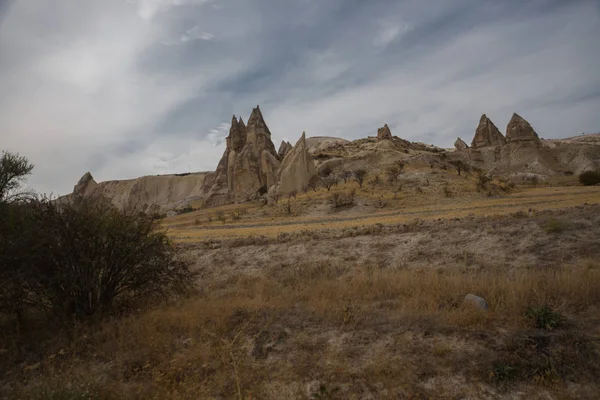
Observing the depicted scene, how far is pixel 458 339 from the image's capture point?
5879 millimetres

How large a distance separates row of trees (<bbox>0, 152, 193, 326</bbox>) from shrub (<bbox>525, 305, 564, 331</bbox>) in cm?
805

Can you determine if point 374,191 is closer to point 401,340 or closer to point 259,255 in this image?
point 259,255

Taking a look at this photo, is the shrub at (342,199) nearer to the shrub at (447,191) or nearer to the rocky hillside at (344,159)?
the shrub at (447,191)

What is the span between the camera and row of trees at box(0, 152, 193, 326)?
7117 millimetres

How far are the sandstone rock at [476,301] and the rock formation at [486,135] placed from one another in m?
80.1

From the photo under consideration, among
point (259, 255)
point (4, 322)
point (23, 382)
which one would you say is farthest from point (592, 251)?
point (4, 322)

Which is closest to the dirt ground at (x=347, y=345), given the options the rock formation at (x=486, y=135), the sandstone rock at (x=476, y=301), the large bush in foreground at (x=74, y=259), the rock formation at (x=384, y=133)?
the sandstone rock at (x=476, y=301)

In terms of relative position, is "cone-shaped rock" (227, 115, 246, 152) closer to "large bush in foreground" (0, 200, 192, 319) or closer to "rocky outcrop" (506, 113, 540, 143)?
"rocky outcrop" (506, 113, 540, 143)

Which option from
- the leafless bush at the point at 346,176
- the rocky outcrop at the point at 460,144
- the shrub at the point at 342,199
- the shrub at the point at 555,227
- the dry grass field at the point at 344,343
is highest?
the rocky outcrop at the point at 460,144

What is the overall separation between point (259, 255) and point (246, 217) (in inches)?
896

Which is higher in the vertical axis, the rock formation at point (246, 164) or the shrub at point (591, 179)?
the rock formation at point (246, 164)

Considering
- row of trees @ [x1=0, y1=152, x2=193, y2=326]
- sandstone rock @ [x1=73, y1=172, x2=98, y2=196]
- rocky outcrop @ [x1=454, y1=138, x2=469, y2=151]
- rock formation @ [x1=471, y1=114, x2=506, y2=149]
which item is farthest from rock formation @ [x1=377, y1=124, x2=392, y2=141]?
row of trees @ [x1=0, y1=152, x2=193, y2=326]

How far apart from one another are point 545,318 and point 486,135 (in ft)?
272

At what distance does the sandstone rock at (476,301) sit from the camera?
6.89 meters
